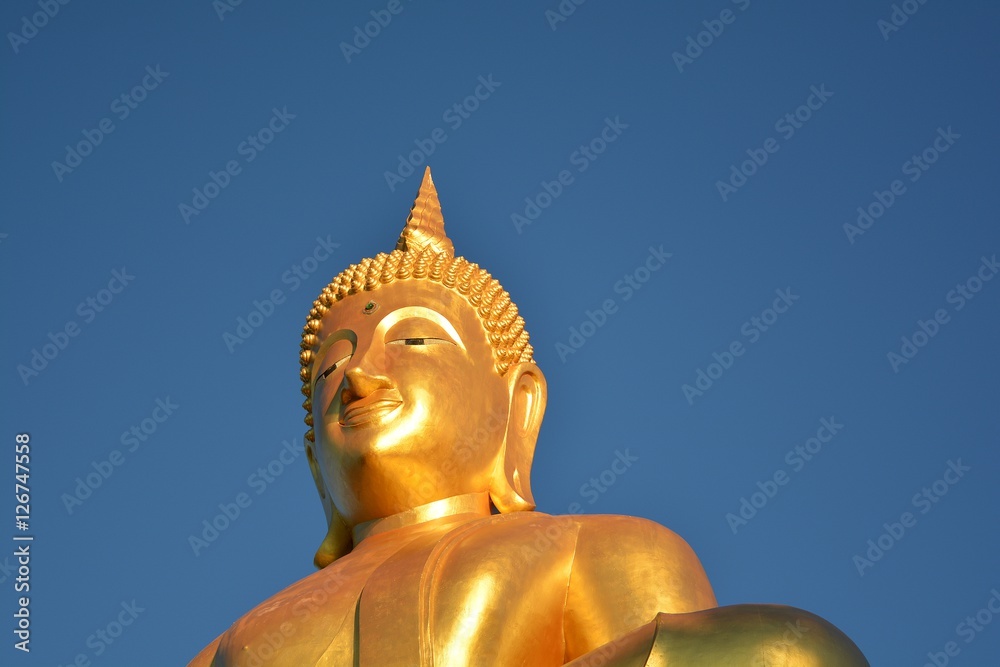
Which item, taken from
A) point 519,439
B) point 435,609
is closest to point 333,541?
point 519,439

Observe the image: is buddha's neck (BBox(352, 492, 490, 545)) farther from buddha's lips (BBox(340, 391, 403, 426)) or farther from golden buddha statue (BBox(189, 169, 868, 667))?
buddha's lips (BBox(340, 391, 403, 426))

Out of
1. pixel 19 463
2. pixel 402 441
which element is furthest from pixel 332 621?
pixel 19 463

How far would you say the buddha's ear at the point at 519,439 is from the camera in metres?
8.28

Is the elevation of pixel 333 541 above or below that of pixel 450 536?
below

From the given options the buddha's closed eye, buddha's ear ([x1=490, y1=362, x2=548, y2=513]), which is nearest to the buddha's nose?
the buddha's closed eye

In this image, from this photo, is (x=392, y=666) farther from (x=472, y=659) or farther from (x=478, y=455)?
(x=478, y=455)

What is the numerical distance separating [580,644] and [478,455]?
1305mm

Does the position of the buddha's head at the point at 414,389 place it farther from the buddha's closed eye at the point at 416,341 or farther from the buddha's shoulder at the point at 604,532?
the buddha's shoulder at the point at 604,532

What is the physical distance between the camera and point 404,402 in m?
8.06

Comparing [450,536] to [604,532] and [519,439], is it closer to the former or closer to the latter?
[604,532]

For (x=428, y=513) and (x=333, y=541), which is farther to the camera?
(x=333, y=541)

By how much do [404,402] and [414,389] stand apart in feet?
0.29

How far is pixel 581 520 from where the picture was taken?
25.1 ft

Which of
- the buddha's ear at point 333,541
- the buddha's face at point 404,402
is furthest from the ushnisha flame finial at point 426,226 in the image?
the buddha's ear at point 333,541
